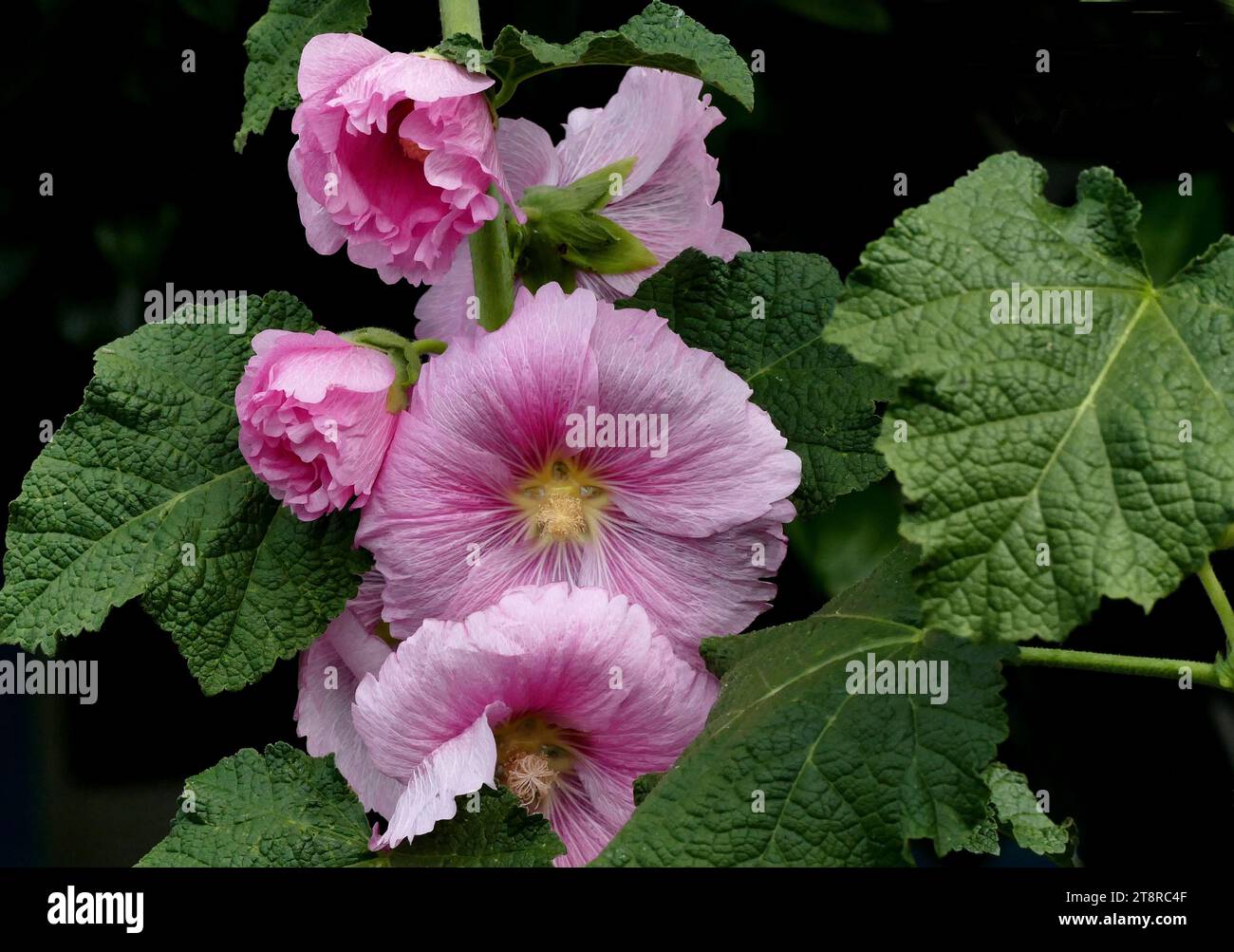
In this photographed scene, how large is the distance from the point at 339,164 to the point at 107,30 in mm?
822

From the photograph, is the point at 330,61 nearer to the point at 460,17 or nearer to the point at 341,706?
the point at 460,17

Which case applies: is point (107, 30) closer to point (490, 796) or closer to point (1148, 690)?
point (490, 796)

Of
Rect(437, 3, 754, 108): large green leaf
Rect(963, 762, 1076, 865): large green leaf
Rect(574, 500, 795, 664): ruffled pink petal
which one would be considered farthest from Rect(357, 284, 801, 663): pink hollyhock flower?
Rect(963, 762, 1076, 865): large green leaf

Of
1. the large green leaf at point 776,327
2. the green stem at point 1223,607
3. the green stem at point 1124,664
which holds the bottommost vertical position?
the green stem at point 1124,664

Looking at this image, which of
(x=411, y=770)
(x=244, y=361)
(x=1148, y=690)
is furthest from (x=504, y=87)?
(x=1148, y=690)

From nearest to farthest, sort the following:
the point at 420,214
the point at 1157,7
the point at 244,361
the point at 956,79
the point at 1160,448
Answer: the point at 1160,448
the point at 420,214
the point at 244,361
the point at 1157,7
the point at 956,79

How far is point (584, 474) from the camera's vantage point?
0.71m

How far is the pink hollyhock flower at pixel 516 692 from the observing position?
0.62 m

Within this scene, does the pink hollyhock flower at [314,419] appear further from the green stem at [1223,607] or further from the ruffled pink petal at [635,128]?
the green stem at [1223,607]

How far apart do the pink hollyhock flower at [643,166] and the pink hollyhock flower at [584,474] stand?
111mm

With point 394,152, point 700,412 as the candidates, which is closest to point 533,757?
point 700,412

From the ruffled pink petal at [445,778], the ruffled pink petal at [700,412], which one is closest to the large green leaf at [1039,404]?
the ruffled pink petal at [700,412]

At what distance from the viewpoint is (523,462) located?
70 centimetres

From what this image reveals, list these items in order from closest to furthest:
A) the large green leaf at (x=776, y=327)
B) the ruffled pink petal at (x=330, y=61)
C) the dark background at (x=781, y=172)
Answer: the ruffled pink petal at (x=330, y=61) → the large green leaf at (x=776, y=327) → the dark background at (x=781, y=172)
